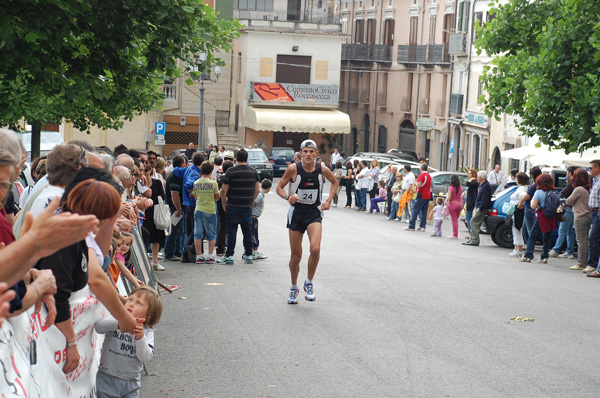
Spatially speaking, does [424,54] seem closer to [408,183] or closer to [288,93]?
[288,93]

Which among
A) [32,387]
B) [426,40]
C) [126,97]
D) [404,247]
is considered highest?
[426,40]

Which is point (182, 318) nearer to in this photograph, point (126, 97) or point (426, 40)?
point (126, 97)

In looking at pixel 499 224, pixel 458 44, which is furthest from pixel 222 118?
pixel 499 224

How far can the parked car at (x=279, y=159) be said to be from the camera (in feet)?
163

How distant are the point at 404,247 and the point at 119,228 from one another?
12.9 m

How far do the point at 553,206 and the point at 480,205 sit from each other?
12.8 ft

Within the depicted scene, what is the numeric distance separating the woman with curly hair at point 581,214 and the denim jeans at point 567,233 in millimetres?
1552

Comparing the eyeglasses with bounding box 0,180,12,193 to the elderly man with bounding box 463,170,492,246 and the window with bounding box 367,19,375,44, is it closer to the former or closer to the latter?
the elderly man with bounding box 463,170,492,246

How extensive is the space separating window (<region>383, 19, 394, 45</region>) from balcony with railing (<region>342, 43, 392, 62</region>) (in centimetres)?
51

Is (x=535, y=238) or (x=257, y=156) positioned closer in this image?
(x=535, y=238)

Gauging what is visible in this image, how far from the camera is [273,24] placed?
59.0m

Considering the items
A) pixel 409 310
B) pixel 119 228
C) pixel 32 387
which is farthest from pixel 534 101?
pixel 32 387

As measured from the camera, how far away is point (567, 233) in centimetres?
1966

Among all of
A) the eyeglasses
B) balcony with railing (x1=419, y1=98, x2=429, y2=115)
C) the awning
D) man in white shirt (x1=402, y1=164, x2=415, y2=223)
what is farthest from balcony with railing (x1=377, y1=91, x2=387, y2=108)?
the eyeglasses
